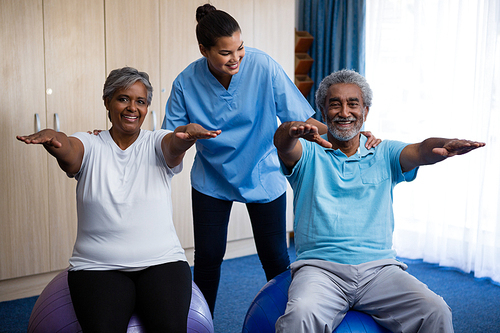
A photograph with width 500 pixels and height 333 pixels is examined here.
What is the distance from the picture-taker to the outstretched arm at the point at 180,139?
1.46 m

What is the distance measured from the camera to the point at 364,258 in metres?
1.59

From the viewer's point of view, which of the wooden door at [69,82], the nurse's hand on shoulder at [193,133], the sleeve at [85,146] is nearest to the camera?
the nurse's hand on shoulder at [193,133]

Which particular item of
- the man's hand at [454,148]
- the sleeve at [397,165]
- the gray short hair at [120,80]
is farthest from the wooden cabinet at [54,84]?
the man's hand at [454,148]

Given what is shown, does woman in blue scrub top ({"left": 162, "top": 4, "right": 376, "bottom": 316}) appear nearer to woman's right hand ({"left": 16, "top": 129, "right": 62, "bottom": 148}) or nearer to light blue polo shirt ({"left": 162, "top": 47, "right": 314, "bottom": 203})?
light blue polo shirt ({"left": 162, "top": 47, "right": 314, "bottom": 203})

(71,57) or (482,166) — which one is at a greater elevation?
(71,57)

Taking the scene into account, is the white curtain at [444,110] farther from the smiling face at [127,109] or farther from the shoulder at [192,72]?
the smiling face at [127,109]

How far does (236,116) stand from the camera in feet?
6.32

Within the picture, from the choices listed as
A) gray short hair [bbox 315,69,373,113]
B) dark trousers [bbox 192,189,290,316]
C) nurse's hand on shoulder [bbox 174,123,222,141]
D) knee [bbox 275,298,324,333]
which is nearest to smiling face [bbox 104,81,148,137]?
nurse's hand on shoulder [bbox 174,123,222,141]

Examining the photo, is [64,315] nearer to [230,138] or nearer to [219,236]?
[219,236]

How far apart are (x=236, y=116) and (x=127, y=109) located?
468 mm

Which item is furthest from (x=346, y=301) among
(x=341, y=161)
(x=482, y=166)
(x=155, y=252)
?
(x=482, y=166)

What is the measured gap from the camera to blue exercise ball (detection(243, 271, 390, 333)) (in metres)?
1.41

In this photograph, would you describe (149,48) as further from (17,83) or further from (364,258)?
(364,258)

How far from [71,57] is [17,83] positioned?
1.15ft
